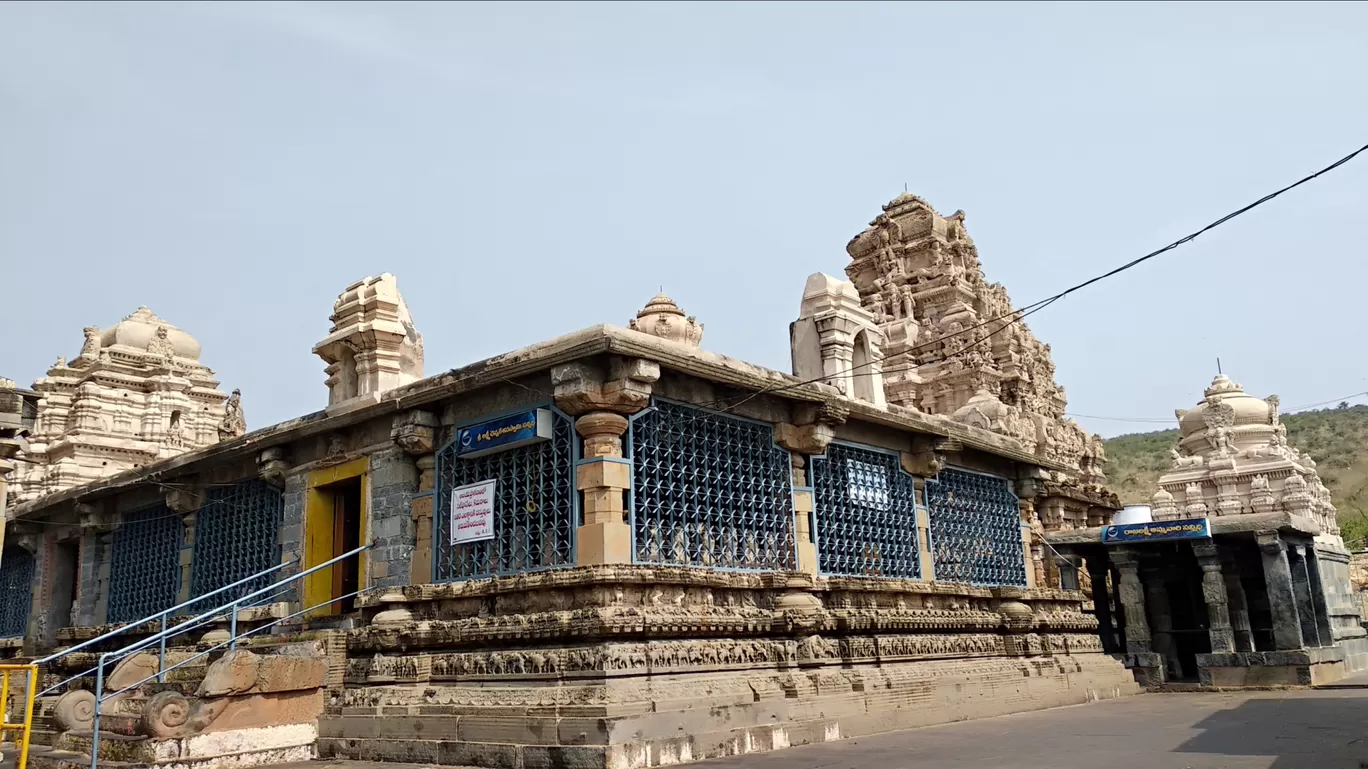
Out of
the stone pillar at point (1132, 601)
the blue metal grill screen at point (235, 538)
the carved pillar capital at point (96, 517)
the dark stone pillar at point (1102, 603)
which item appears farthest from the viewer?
the dark stone pillar at point (1102, 603)

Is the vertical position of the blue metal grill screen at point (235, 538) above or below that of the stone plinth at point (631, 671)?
above

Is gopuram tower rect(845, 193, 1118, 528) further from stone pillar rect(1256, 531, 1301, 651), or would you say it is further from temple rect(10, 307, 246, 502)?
temple rect(10, 307, 246, 502)

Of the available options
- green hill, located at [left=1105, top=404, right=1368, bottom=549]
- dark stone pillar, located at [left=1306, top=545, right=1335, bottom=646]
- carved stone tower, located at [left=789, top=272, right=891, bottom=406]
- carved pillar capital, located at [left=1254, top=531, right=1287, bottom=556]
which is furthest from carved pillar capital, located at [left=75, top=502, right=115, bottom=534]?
green hill, located at [left=1105, top=404, right=1368, bottom=549]

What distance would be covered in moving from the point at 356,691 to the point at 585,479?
322 centimetres

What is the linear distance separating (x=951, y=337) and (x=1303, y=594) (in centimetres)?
995

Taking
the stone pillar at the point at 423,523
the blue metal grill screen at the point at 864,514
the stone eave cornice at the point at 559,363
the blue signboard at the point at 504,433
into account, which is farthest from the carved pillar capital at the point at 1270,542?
the stone pillar at the point at 423,523

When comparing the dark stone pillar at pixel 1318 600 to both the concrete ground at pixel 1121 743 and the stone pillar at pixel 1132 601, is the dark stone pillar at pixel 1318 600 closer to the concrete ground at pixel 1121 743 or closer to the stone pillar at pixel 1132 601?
the stone pillar at pixel 1132 601

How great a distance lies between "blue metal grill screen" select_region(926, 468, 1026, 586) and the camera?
14.8 meters

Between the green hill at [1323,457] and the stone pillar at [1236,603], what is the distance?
124 ft

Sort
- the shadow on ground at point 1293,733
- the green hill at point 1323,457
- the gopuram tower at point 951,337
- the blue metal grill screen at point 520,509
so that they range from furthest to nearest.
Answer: the green hill at point 1323,457, the gopuram tower at point 951,337, the blue metal grill screen at point 520,509, the shadow on ground at point 1293,733

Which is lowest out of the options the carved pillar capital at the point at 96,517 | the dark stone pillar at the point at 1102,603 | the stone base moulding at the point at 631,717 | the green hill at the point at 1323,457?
the stone base moulding at the point at 631,717

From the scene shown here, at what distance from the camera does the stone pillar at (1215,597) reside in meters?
17.7

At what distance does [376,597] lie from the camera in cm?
1112

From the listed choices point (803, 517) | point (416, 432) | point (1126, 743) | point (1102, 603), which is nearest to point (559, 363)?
point (416, 432)
